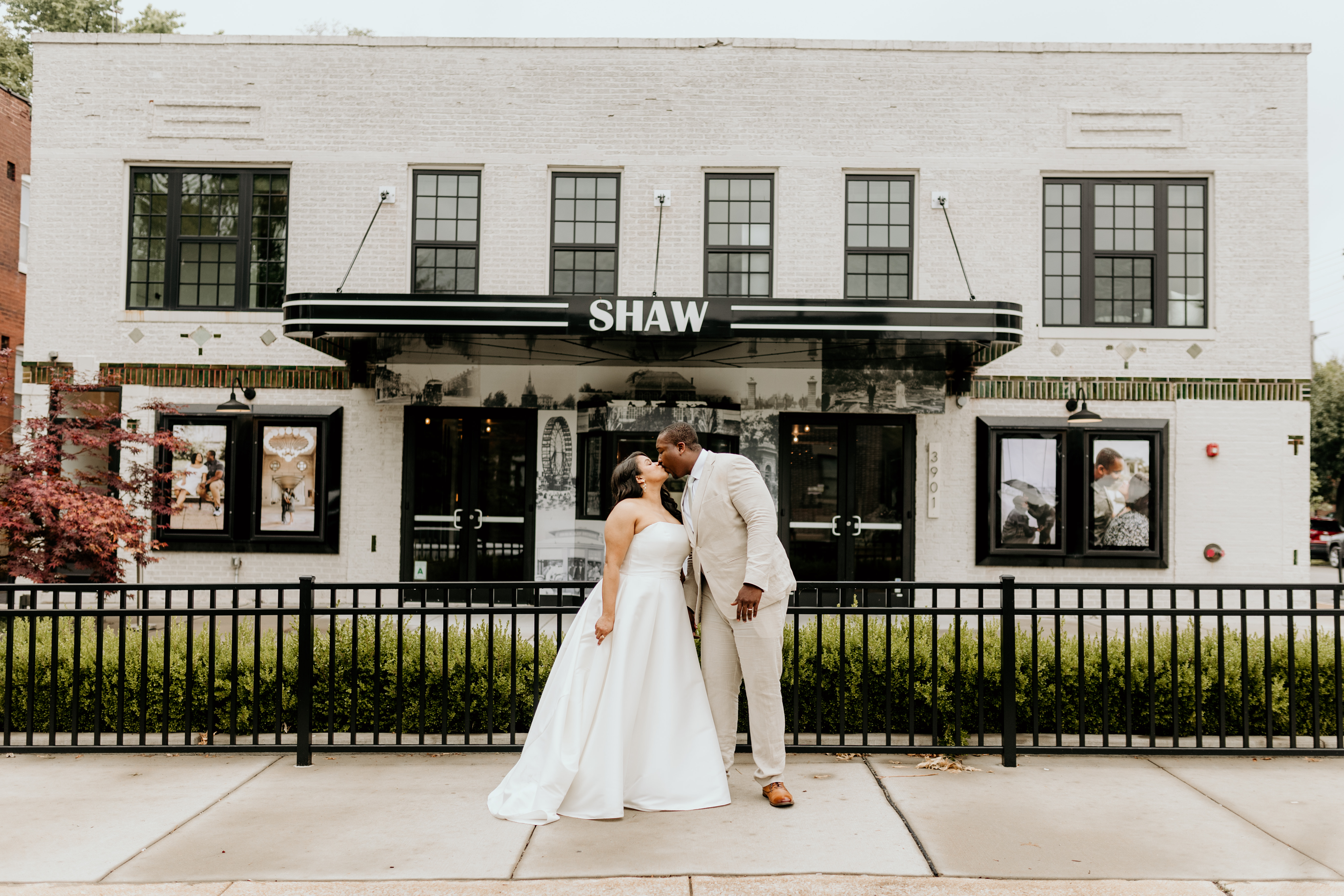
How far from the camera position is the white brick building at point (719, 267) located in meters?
12.3

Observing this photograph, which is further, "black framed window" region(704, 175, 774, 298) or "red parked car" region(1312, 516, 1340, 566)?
"red parked car" region(1312, 516, 1340, 566)

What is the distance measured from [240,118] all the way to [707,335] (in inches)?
308

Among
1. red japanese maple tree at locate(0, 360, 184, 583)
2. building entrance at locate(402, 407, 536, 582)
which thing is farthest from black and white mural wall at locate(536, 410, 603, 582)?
red japanese maple tree at locate(0, 360, 184, 583)

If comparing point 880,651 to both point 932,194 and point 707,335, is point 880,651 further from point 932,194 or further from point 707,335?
point 932,194

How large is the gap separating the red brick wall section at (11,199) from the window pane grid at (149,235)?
8.88m

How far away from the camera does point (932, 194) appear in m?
12.5

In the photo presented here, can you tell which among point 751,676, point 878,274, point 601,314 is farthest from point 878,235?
point 751,676

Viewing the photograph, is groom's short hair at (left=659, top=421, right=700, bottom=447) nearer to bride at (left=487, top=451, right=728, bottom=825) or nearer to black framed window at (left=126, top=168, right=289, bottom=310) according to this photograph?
bride at (left=487, top=451, right=728, bottom=825)

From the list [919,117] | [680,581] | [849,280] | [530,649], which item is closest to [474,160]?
[849,280]

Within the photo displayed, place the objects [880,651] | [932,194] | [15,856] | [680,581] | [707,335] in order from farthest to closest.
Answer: [932,194], [707,335], [880,651], [680,581], [15,856]

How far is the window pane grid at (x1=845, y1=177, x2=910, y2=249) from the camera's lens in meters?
12.6

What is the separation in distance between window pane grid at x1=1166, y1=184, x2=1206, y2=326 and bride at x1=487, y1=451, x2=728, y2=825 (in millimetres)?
10721

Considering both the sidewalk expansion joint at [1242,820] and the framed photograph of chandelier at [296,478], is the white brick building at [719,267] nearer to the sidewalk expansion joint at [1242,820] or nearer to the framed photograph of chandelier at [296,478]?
the framed photograph of chandelier at [296,478]

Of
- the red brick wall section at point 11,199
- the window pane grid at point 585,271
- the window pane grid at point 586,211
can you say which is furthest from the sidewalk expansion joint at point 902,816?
the red brick wall section at point 11,199
